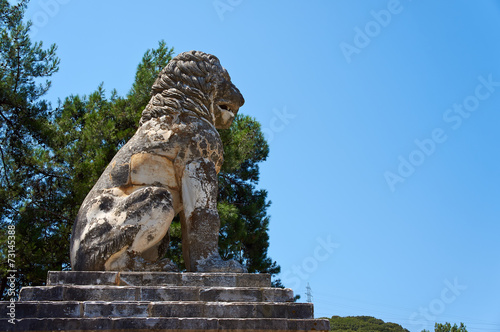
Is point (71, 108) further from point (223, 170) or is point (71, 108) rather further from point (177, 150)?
point (177, 150)

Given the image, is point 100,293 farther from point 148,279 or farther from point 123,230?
point 123,230

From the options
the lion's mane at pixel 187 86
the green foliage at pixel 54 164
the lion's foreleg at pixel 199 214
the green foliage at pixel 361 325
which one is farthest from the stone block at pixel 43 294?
the green foliage at pixel 361 325

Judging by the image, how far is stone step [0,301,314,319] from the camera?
4.95 meters

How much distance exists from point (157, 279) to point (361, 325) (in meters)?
22.9

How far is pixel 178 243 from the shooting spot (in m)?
12.3

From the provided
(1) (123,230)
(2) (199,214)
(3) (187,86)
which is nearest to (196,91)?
(3) (187,86)

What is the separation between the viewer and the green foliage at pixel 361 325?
25984 mm

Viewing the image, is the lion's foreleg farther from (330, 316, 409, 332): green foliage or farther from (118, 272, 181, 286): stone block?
(330, 316, 409, 332): green foliage

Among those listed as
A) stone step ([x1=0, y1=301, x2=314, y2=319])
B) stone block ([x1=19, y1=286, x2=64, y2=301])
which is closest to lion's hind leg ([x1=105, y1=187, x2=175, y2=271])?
stone block ([x1=19, y1=286, x2=64, y2=301])

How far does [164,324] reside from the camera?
4.96m

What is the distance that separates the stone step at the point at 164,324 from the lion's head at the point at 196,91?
255 cm

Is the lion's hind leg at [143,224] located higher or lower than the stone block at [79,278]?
higher

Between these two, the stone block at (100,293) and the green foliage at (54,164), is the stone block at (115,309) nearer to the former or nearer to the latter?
the stone block at (100,293)

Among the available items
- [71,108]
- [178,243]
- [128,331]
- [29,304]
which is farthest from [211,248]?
[71,108]
